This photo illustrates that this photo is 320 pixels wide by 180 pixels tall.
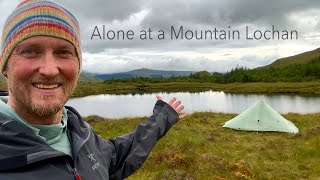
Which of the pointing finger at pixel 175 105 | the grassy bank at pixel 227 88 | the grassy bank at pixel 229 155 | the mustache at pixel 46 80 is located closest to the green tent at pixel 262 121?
the grassy bank at pixel 229 155

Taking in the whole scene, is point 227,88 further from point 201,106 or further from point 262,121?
point 262,121

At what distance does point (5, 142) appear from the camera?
259 cm

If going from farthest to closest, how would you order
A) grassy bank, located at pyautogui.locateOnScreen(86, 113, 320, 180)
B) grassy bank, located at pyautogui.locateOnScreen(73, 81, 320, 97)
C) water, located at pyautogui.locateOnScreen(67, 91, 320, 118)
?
1. grassy bank, located at pyautogui.locateOnScreen(73, 81, 320, 97)
2. water, located at pyautogui.locateOnScreen(67, 91, 320, 118)
3. grassy bank, located at pyautogui.locateOnScreen(86, 113, 320, 180)

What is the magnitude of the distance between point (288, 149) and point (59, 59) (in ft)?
50.9

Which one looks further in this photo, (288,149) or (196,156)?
(288,149)

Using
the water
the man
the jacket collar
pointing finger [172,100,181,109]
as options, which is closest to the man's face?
the man

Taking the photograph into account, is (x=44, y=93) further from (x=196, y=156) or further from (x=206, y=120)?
(x=206, y=120)

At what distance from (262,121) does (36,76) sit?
20765mm

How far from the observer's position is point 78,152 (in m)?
3.12

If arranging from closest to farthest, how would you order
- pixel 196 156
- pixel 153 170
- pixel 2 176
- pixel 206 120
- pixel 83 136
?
1. pixel 2 176
2. pixel 83 136
3. pixel 153 170
4. pixel 196 156
5. pixel 206 120

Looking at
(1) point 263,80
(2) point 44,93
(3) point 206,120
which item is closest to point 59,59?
(2) point 44,93

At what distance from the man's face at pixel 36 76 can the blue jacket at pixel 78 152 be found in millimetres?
215

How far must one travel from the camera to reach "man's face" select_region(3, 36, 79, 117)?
2854 millimetres

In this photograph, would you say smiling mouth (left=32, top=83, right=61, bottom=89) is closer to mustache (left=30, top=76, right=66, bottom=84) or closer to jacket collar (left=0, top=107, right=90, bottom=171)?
mustache (left=30, top=76, right=66, bottom=84)
